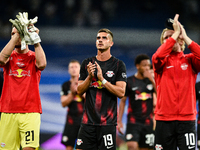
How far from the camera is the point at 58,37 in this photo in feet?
34.5

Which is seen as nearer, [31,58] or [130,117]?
[31,58]

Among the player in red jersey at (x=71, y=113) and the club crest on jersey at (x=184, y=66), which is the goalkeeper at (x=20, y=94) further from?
the player in red jersey at (x=71, y=113)

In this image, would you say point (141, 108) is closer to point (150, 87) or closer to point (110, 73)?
point (150, 87)

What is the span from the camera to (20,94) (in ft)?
13.3

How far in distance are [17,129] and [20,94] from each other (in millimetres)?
490

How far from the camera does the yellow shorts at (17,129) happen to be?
3961 mm

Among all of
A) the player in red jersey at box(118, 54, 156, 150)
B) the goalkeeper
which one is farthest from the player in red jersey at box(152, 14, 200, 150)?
the player in red jersey at box(118, 54, 156, 150)

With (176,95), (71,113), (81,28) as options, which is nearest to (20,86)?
(176,95)

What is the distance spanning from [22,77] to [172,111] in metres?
2.22

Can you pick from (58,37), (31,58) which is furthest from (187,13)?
(31,58)

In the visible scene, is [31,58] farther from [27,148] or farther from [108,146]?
[108,146]

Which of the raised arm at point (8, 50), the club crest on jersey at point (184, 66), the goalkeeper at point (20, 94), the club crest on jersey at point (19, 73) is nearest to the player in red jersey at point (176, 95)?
the club crest on jersey at point (184, 66)

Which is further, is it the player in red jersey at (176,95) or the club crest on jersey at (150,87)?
the club crest on jersey at (150,87)

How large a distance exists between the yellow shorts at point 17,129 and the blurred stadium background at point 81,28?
211 inches
